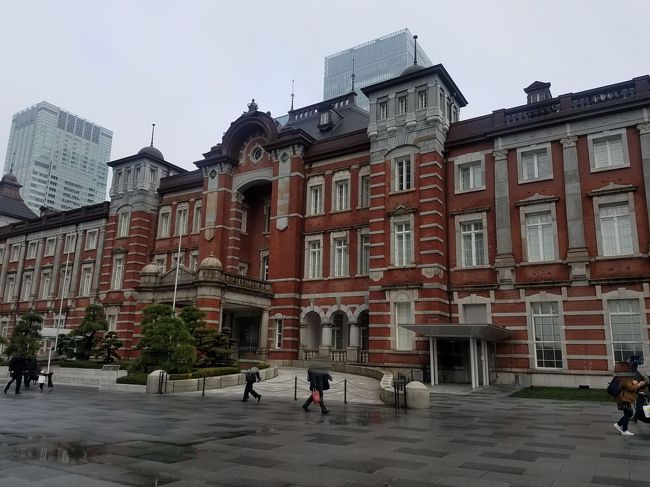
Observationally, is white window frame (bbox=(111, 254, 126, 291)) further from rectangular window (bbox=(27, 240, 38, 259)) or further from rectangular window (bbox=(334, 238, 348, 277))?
rectangular window (bbox=(334, 238, 348, 277))

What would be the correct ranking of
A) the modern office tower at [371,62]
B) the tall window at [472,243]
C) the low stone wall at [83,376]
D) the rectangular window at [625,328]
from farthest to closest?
the modern office tower at [371,62] < the tall window at [472,243] < the low stone wall at [83,376] < the rectangular window at [625,328]

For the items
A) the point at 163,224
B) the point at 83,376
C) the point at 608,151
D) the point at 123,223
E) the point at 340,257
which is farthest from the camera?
the point at 123,223

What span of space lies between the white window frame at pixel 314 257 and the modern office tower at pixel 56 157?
275 feet

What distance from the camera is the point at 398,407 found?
15391 millimetres

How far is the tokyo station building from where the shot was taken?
2266 cm

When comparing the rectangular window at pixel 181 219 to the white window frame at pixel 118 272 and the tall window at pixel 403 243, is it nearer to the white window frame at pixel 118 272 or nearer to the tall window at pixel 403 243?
the white window frame at pixel 118 272

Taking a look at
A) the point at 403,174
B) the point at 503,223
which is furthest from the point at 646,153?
the point at 403,174

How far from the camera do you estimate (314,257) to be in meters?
31.7

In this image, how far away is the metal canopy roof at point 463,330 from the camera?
69.4ft

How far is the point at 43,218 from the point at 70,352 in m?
20.9

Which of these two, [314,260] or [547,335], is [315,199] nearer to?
[314,260]

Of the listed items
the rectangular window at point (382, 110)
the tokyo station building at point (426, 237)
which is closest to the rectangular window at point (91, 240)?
the tokyo station building at point (426, 237)

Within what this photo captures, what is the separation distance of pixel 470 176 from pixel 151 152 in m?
25.8

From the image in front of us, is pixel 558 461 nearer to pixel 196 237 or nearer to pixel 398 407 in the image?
pixel 398 407
